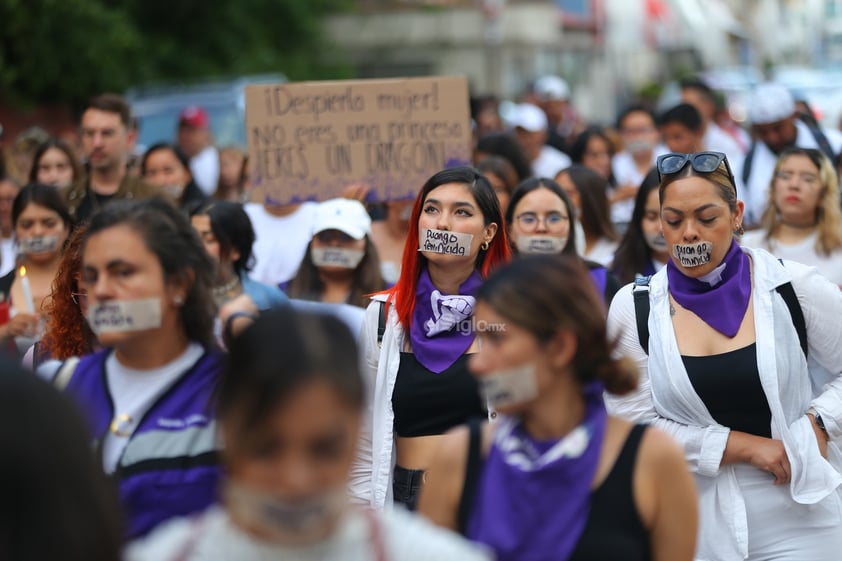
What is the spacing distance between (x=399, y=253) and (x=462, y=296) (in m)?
3.06

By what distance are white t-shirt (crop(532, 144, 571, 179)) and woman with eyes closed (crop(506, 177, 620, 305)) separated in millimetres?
5009

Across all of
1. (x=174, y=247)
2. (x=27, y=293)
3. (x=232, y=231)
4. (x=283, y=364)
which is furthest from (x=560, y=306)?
(x=27, y=293)

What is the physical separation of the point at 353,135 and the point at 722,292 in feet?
13.3

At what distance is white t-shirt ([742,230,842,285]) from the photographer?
7387mm

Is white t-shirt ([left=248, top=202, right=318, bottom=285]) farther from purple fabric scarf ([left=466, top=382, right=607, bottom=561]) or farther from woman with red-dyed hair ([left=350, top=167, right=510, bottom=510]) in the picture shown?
purple fabric scarf ([left=466, top=382, right=607, bottom=561])

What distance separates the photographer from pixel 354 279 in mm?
7516

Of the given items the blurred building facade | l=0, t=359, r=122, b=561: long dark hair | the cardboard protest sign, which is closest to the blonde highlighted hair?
the cardboard protest sign

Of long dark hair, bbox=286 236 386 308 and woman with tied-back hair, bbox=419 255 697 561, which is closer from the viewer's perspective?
woman with tied-back hair, bbox=419 255 697 561

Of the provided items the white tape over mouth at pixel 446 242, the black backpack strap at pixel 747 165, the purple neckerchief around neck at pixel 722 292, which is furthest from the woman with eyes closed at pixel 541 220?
the black backpack strap at pixel 747 165

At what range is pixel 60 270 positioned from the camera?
4.84m

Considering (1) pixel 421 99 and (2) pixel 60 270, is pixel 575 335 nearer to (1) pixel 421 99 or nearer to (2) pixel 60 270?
(2) pixel 60 270

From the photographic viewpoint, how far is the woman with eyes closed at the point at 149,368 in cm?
351

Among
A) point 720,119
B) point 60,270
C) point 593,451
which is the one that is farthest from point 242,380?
point 720,119

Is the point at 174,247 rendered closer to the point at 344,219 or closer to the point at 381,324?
the point at 381,324
